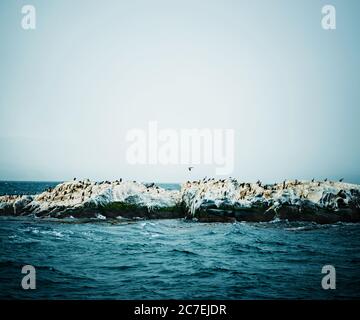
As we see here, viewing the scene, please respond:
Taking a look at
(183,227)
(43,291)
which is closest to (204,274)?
(43,291)

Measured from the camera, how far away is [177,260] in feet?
41.8

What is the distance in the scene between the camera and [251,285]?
10.1m

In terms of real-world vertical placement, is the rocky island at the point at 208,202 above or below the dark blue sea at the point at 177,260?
above

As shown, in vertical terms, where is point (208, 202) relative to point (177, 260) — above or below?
above

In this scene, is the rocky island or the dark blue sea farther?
the rocky island

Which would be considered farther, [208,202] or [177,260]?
[208,202]

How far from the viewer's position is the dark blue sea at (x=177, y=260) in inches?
378

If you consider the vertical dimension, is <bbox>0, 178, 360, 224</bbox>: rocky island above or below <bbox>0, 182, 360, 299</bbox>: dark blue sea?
above

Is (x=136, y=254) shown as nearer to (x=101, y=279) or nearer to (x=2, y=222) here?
(x=101, y=279)

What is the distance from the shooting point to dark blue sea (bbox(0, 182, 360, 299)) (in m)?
9.59

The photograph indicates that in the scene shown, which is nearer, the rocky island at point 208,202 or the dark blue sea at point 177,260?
the dark blue sea at point 177,260
